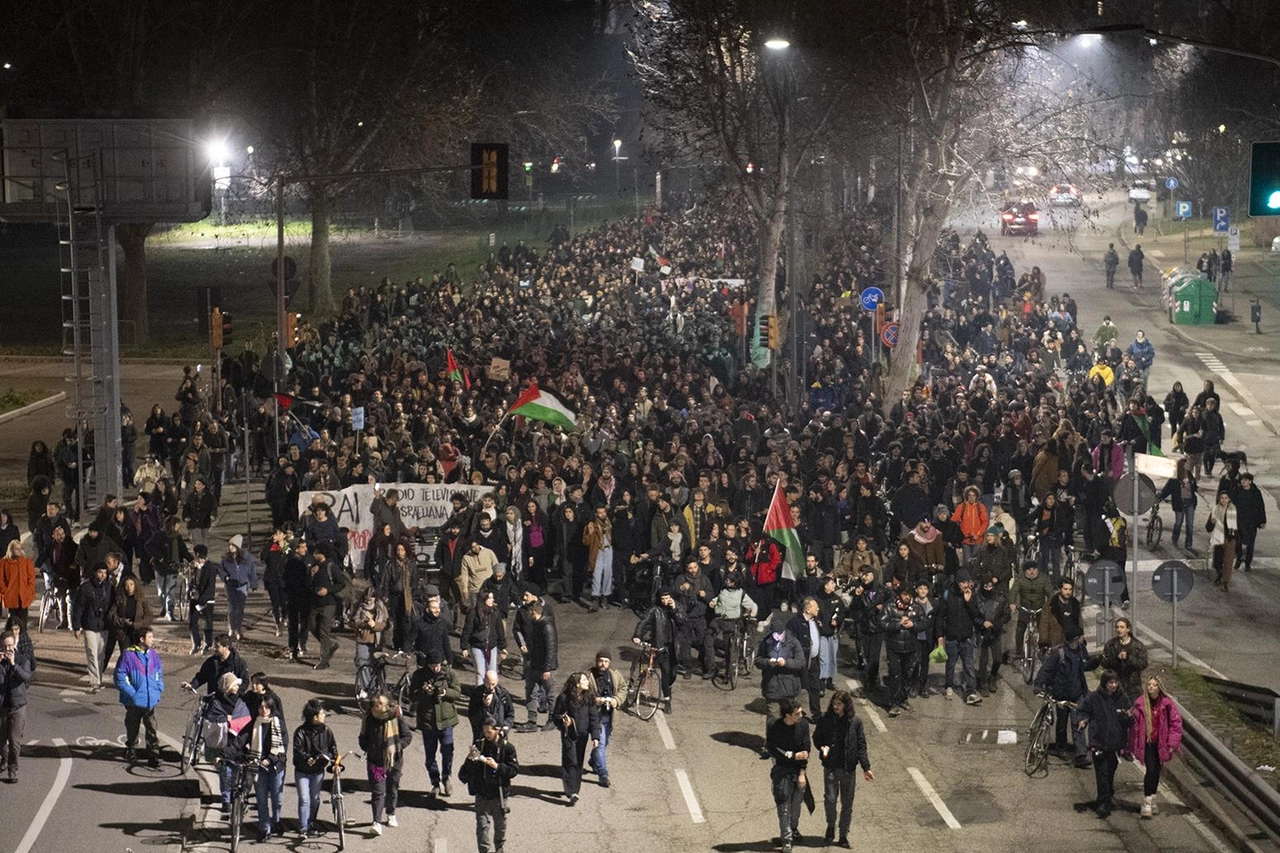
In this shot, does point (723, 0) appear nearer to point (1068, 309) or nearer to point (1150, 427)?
point (1068, 309)

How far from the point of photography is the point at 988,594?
20.4m

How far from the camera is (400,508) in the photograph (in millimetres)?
24594

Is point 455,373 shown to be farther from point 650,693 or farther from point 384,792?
point 384,792

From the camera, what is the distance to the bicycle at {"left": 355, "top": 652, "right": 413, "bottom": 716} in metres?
18.7

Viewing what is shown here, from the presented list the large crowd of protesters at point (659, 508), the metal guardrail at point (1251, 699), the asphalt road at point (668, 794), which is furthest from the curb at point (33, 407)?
the metal guardrail at point (1251, 699)

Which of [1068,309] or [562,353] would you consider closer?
[562,353]

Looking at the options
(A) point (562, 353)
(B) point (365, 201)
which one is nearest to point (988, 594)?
(A) point (562, 353)

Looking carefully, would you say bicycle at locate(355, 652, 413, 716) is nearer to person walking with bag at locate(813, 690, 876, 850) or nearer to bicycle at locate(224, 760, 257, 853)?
bicycle at locate(224, 760, 257, 853)

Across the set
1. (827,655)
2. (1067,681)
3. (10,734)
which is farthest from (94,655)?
(1067,681)

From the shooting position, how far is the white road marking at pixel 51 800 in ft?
50.2

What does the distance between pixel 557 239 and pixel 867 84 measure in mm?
27578

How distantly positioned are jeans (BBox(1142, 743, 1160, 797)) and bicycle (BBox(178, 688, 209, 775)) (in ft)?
25.6

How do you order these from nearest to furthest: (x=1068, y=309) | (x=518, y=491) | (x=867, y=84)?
(x=518, y=491) < (x=867, y=84) < (x=1068, y=309)

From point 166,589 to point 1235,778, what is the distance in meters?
12.7
